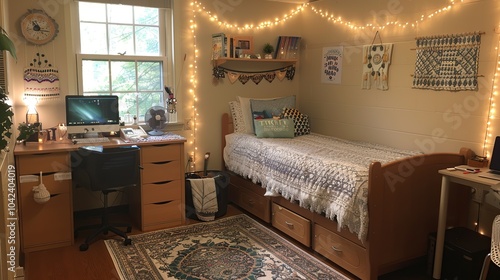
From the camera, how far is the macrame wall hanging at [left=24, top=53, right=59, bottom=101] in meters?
3.56

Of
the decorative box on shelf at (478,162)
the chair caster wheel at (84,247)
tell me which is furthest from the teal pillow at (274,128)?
the chair caster wheel at (84,247)

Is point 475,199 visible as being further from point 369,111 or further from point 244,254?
point 244,254

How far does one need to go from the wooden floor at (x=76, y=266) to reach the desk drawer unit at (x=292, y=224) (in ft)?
0.67

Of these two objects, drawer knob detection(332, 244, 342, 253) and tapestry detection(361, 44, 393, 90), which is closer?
drawer knob detection(332, 244, 342, 253)

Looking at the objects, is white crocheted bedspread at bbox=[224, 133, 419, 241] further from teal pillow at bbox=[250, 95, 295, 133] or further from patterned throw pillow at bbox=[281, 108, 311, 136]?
teal pillow at bbox=[250, 95, 295, 133]

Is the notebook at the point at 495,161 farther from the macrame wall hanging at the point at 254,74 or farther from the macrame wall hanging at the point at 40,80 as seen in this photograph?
the macrame wall hanging at the point at 40,80

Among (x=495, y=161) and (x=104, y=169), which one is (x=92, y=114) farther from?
(x=495, y=161)

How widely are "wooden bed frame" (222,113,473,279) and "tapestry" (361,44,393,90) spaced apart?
3.43 feet

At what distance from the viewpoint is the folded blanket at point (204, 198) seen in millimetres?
3900

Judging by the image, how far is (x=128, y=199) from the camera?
4.12 metres

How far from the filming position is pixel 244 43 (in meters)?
4.51

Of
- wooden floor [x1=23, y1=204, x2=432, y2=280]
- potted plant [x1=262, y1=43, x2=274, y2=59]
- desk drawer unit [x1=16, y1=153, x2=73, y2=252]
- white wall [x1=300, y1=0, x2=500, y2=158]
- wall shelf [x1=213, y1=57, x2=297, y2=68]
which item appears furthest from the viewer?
potted plant [x1=262, y1=43, x2=274, y2=59]

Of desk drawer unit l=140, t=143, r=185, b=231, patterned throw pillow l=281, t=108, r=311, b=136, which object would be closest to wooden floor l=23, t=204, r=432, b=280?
desk drawer unit l=140, t=143, r=185, b=231

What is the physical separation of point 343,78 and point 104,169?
2545mm
